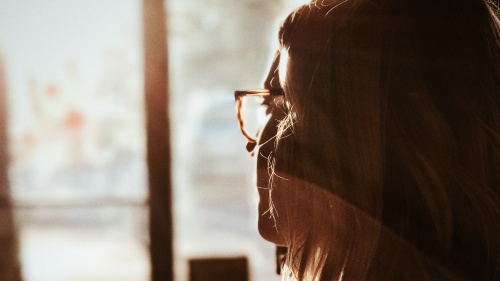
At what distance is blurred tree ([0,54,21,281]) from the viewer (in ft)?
9.62

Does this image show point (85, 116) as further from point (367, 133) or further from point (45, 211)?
point (367, 133)

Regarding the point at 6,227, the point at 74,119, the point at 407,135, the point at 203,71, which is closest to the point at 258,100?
the point at 407,135

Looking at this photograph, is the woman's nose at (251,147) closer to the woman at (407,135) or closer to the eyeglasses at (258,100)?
the eyeglasses at (258,100)

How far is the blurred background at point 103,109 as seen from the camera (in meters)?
2.51

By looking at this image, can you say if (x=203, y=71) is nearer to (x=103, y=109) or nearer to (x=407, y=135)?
(x=103, y=109)

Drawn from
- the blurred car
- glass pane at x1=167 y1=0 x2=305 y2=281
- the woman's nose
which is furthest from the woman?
the blurred car

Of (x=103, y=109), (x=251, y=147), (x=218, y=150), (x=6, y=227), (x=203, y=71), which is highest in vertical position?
(x=203, y=71)

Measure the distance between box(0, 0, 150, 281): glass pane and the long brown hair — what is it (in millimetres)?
1957

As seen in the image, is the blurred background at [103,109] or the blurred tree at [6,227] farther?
the blurred tree at [6,227]

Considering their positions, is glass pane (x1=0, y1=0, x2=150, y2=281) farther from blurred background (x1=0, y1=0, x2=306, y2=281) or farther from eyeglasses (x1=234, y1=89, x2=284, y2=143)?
eyeglasses (x1=234, y1=89, x2=284, y2=143)

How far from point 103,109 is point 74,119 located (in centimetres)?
20

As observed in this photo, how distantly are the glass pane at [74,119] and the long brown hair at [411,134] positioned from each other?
1.96 meters

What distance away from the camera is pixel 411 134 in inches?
25.8

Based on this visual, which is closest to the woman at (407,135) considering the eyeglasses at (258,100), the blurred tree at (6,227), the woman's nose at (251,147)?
the eyeglasses at (258,100)
